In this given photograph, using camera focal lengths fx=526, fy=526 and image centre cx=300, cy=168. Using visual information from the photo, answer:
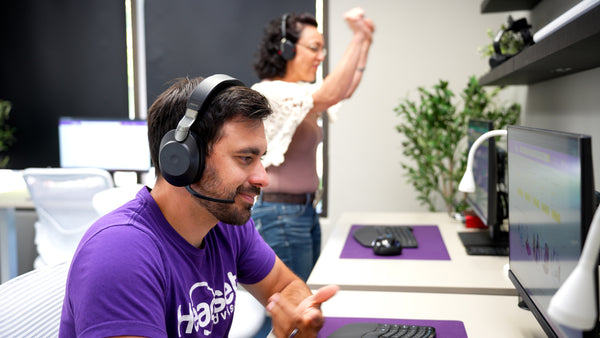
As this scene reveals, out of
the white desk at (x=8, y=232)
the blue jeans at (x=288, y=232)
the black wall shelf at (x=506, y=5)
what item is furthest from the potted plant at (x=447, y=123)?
the white desk at (x=8, y=232)

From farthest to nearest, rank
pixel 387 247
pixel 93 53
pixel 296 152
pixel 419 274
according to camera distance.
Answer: pixel 93 53, pixel 296 152, pixel 387 247, pixel 419 274

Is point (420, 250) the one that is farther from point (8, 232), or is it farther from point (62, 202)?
point (8, 232)

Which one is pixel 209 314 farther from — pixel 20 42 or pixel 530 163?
pixel 20 42

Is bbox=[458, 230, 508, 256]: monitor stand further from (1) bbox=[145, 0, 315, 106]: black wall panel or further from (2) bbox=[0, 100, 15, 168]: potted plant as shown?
(2) bbox=[0, 100, 15, 168]: potted plant

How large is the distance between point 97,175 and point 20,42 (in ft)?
6.28

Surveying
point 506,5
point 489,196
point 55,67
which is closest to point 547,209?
point 489,196

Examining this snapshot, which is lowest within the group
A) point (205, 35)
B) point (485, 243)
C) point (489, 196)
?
point (485, 243)

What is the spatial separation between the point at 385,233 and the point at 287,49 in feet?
2.87

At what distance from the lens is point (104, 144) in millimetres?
3525

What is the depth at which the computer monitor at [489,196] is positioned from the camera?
70.1 inches

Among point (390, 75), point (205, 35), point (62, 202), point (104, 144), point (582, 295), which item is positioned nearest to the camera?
point (582, 295)

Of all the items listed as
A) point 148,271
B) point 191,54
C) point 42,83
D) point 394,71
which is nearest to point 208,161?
point 148,271

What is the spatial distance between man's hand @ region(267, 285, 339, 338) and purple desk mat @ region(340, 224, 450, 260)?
762mm

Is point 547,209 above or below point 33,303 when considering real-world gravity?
above
